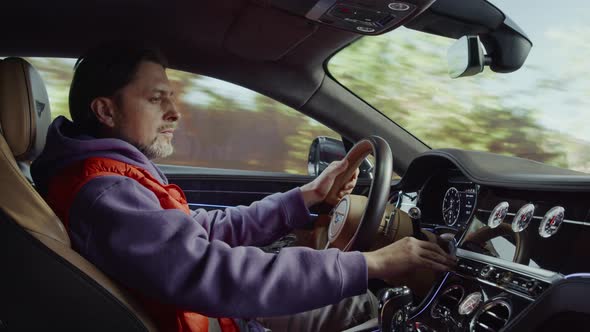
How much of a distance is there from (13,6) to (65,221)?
3.50 feet

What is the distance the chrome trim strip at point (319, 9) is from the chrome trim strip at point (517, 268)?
87 cm

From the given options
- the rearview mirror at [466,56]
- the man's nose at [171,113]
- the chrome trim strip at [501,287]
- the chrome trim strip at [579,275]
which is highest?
the rearview mirror at [466,56]

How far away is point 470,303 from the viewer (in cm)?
155

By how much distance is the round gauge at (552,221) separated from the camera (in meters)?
1.42

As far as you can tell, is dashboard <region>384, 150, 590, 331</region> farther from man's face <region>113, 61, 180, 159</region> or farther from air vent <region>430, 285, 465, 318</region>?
man's face <region>113, 61, 180, 159</region>

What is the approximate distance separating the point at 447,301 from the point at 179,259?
2.61 ft

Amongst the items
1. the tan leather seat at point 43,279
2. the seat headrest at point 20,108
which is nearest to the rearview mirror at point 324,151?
the seat headrest at point 20,108

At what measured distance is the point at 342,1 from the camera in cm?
185

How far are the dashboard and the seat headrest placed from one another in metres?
1.08

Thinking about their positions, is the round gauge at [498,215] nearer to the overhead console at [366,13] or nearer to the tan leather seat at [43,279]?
the overhead console at [366,13]

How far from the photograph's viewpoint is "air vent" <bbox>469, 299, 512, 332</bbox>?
4.76ft

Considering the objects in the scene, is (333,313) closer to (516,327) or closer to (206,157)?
(516,327)

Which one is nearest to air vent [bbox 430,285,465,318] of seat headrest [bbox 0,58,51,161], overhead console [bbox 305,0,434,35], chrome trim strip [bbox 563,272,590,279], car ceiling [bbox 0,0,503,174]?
chrome trim strip [bbox 563,272,590,279]

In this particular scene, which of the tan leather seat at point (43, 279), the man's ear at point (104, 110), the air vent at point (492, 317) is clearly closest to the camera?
the tan leather seat at point (43, 279)
